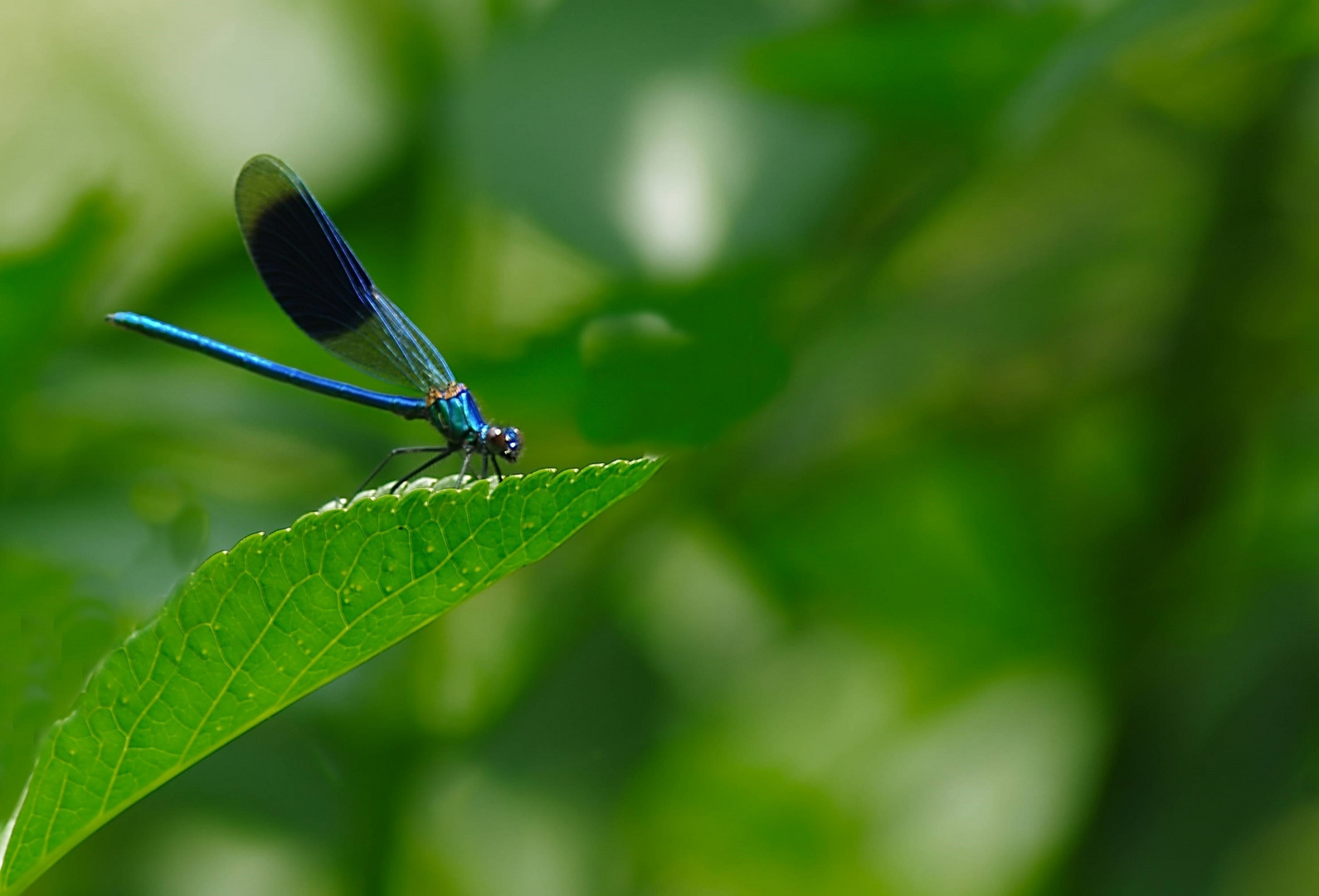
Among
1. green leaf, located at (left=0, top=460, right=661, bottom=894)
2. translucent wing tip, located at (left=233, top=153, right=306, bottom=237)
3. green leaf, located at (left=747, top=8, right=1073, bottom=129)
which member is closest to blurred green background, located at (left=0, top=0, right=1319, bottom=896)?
green leaf, located at (left=747, top=8, right=1073, bottom=129)

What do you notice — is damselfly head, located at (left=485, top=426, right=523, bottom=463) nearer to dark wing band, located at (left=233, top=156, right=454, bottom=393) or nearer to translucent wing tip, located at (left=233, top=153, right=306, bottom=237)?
dark wing band, located at (left=233, top=156, right=454, bottom=393)

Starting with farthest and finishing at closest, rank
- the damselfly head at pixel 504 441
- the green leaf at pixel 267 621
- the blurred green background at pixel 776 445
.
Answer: the damselfly head at pixel 504 441
the blurred green background at pixel 776 445
the green leaf at pixel 267 621

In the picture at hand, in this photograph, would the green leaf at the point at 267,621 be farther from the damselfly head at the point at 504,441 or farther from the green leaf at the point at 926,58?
the green leaf at the point at 926,58

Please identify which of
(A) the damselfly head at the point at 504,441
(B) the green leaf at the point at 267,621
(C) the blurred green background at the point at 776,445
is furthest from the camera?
(A) the damselfly head at the point at 504,441

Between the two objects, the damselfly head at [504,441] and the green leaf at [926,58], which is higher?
the green leaf at [926,58]

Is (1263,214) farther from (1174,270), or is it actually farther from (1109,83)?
(1109,83)

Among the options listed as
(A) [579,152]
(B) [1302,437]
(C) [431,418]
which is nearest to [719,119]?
(A) [579,152]

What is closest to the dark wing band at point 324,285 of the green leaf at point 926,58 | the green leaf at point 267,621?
the green leaf at point 926,58

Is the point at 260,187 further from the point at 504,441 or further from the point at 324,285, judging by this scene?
the point at 504,441
